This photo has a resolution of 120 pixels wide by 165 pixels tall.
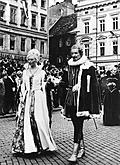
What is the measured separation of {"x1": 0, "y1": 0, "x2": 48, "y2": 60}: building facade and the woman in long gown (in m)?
27.2

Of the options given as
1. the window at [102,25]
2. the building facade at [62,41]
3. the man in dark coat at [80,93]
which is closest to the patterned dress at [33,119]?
the man in dark coat at [80,93]

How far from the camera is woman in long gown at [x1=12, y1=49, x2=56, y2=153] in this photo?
17.7 ft

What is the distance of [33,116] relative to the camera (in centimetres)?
543

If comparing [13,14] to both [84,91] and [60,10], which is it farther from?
[84,91]

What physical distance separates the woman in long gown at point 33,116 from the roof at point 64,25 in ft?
131

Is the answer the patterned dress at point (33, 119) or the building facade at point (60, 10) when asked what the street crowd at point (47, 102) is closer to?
the patterned dress at point (33, 119)

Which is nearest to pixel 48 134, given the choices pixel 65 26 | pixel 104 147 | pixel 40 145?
pixel 40 145

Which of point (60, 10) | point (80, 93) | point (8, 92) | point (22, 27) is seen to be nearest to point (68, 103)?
point (80, 93)

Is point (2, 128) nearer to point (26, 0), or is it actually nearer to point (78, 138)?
point (78, 138)

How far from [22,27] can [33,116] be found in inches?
1272

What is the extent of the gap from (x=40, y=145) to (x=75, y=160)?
70 cm

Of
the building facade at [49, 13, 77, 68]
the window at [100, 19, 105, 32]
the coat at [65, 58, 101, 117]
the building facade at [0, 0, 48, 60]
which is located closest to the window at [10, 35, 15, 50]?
the building facade at [0, 0, 48, 60]

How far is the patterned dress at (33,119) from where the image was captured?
5.41m

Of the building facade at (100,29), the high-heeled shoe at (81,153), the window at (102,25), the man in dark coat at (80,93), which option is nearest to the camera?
the man in dark coat at (80,93)
